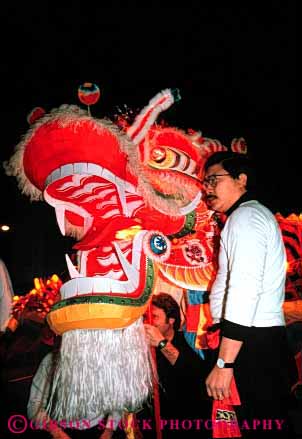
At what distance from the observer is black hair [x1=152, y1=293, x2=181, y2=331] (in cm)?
229

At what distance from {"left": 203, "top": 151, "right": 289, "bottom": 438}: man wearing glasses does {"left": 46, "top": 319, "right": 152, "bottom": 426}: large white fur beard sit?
47cm

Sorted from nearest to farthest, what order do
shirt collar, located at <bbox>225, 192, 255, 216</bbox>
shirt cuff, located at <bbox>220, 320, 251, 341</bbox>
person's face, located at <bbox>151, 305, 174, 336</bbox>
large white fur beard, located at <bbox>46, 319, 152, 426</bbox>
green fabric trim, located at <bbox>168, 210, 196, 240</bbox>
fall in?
shirt cuff, located at <bbox>220, 320, 251, 341</bbox>, shirt collar, located at <bbox>225, 192, 255, 216</bbox>, large white fur beard, located at <bbox>46, 319, 152, 426</bbox>, green fabric trim, located at <bbox>168, 210, 196, 240</bbox>, person's face, located at <bbox>151, 305, 174, 336</bbox>

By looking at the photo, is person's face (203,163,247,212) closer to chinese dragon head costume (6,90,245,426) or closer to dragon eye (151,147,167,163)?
chinese dragon head costume (6,90,245,426)

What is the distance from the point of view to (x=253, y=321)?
1.21m

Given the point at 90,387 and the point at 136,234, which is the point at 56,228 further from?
the point at 90,387

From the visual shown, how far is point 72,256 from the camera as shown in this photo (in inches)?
97.7

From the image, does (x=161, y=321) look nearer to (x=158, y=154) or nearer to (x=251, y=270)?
(x=158, y=154)

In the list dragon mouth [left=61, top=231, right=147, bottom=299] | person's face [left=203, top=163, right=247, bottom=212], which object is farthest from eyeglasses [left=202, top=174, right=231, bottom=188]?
dragon mouth [left=61, top=231, right=147, bottom=299]

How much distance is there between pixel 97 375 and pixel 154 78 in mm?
1759

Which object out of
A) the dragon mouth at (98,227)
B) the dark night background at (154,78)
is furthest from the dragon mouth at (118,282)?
the dark night background at (154,78)

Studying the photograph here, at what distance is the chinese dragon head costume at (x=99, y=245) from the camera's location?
1567 mm

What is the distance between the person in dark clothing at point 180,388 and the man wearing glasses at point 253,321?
0.86 m

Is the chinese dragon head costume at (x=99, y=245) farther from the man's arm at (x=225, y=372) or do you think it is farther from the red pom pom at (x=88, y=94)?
the man's arm at (x=225, y=372)

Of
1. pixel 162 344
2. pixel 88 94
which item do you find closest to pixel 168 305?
pixel 162 344
